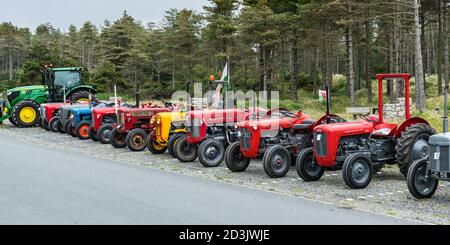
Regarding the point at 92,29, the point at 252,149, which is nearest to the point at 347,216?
the point at 252,149

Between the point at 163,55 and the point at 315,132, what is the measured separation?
167 ft

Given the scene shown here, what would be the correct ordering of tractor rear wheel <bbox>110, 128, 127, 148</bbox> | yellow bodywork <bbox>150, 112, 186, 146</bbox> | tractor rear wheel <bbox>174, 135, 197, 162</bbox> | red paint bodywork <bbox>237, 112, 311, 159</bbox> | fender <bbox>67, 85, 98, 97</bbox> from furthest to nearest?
1. fender <bbox>67, 85, 98, 97</bbox>
2. tractor rear wheel <bbox>110, 128, 127, 148</bbox>
3. yellow bodywork <bbox>150, 112, 186, 146</bbox>
4. tractor rear wheel <bbox>174, 135, 197, 162</bbox>
5. red paint bodywork <bbox>237, 112, 311, 159</bbox>

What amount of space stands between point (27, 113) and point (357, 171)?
19.4m

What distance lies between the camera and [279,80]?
165ft

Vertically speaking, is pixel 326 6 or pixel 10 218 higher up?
pixel 326 6

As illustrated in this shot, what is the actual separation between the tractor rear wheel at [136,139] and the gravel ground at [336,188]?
0.47 meters

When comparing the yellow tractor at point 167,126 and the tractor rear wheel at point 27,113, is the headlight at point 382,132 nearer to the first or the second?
the yellow tractor at point 167,126

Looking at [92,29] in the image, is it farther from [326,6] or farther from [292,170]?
[292,170]

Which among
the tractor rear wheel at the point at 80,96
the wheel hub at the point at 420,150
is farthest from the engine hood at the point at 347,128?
the tractor rear wheel at the point at 80,96

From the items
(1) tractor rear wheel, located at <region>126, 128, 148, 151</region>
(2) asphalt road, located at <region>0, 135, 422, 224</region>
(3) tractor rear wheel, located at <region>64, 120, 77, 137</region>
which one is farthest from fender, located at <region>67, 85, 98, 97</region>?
(2) asphalt road, located at <region>0, 135, 422, 224</region>

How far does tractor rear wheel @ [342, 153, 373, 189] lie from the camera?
8.70 meters

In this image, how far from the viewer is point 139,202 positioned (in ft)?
24.8

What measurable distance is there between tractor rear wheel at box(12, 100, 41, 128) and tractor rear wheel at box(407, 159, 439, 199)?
20.3m

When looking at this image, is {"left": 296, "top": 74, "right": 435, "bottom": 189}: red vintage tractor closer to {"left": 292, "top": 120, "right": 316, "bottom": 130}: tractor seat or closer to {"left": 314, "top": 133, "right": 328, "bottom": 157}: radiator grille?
{"left": 314, "top": 133, "right": 328, "bottom": 157}: radiator grille
